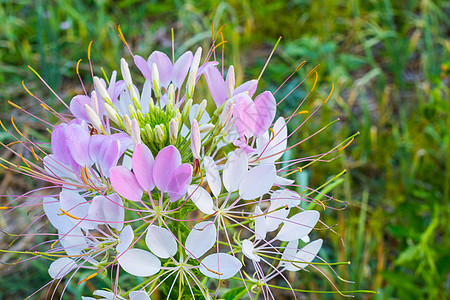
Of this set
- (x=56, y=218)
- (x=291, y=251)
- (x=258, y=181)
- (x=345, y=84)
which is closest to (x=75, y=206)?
(x=56, y=218)

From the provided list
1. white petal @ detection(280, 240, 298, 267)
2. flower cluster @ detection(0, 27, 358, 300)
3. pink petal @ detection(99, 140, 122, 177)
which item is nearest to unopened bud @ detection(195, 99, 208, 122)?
flower cluster @ detection(0, 27, 358, 300)

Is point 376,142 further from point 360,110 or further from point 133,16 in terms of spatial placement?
point 133,16

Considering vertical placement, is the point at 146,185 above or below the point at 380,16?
above

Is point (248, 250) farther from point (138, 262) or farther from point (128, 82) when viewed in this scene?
point (128, 82)

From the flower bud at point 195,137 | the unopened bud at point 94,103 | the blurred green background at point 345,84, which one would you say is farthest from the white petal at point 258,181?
the blurred green background at point 345,84

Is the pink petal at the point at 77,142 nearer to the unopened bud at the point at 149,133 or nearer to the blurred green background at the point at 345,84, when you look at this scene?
the unopened bud at the point at 149,133

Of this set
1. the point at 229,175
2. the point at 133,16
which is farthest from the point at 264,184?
the point at 133,16
